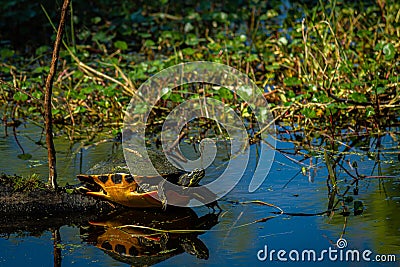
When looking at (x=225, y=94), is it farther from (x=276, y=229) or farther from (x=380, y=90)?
(x=276, y=229)

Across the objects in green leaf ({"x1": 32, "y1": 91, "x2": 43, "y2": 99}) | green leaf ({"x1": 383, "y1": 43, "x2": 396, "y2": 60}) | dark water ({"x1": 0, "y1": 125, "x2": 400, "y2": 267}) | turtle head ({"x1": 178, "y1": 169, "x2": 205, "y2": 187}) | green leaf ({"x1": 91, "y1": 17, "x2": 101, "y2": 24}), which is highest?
green leaf ({"x1": 91, "y1": 17, "x2": 101, "y2": 24})

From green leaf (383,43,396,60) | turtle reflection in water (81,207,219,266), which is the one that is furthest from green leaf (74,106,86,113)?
green leaf (383,43,396,60)

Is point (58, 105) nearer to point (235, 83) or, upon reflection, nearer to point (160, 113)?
point (160, 113)

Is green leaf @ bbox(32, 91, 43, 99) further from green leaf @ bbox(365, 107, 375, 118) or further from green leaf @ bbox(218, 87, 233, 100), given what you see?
green leaf @ bbox(365, 107, 375, 118)

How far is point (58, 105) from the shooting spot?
5.13m

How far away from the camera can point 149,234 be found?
3062 mm

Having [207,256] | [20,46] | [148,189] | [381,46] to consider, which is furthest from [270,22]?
[207,256]

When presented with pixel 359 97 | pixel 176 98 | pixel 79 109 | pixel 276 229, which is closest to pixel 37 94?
pixel 79 109

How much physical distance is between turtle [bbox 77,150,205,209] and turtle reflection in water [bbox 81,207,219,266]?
6cm

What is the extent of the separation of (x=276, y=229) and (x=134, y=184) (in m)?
0.60

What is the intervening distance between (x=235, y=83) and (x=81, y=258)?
2.52 meters

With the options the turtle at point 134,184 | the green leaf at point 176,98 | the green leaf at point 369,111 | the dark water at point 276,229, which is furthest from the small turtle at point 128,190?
the green leaf at point 176,98

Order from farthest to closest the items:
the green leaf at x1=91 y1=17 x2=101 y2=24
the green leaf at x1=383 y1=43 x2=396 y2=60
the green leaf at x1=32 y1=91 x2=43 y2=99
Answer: the green leaf at x1=91 y1=17 x2=101 y2=24 → the green leaf at x1=32 y1=91 x2=43 y2=99 → the green leaf at x1=383 y1=43 x2=396 y2=60

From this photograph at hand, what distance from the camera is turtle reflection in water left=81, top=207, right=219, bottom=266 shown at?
9.37ft
